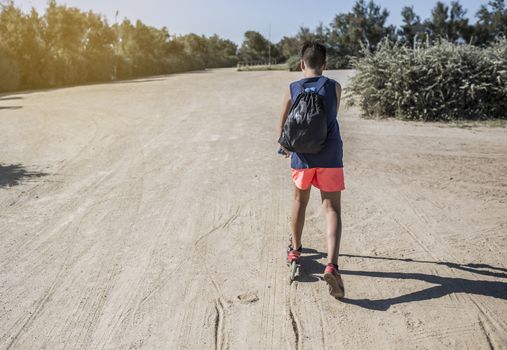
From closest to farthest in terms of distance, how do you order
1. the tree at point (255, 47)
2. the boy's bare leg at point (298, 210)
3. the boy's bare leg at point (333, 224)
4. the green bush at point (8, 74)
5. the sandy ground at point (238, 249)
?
the sandy ground at point (238, 249), the boy's bare leg at point (333, 224), the boy's bare leg at point (298, 210), the green bush at point (8, 74), the tree at point (255, 47)

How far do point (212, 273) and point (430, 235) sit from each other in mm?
2156

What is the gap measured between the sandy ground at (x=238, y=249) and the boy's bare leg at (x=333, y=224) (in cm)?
34

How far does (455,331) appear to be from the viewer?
9.80ft

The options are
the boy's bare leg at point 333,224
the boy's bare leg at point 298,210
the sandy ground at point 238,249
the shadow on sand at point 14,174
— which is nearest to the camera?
the sandy ground at point 238,249

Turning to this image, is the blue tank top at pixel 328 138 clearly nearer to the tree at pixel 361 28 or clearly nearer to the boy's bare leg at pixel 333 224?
the boy's bare leg at pixel 333 224

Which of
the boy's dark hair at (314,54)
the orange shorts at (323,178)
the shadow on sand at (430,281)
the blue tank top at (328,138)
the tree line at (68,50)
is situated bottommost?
the shadow on sand at (430,281)

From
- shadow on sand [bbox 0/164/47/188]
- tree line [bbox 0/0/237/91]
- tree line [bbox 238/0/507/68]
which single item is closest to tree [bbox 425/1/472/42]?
tree line [bbox 238/0/507/68]

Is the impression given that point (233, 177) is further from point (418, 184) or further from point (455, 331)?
point (455, 331)

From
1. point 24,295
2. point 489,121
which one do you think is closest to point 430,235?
point 24,295

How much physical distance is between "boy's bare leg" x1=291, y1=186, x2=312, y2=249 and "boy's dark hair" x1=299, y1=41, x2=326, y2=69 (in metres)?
0.92

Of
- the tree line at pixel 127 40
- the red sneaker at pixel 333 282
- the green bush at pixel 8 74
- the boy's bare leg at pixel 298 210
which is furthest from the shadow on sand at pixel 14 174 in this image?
the green bush at pixel 8 74

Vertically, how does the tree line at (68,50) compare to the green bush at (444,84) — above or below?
above

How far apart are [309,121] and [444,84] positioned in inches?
347

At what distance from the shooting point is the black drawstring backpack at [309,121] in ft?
10.7
